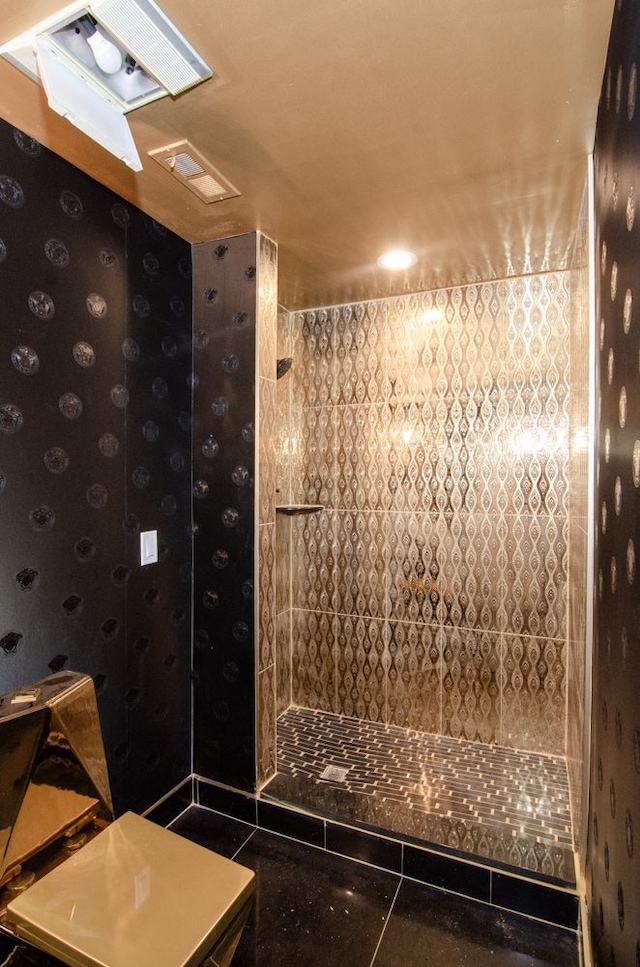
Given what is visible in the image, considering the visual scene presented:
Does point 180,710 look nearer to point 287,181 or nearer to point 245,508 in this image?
point 245,508

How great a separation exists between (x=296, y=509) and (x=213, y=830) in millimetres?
1417

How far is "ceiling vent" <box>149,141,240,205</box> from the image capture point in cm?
146

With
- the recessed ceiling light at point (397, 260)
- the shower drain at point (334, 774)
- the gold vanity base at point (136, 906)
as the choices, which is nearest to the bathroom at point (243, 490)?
the shower drain at point (334, 774)

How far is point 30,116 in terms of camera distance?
53.2 inches

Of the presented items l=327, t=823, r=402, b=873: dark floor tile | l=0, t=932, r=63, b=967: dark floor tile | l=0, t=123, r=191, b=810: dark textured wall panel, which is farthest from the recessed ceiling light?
l=0, t=932, r=63, b=967: dark floor tile

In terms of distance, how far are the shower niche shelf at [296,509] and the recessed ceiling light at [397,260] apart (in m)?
1.20

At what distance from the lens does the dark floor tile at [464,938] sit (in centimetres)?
146

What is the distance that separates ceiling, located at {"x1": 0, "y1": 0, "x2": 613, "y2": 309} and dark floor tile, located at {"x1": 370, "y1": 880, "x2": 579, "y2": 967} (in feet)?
7.66

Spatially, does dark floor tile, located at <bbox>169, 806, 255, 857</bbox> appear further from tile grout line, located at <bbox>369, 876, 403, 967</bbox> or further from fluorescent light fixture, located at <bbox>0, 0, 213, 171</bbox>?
fluorescent light fixture, located at <bbox>0, 0, 213, 171</bbox>

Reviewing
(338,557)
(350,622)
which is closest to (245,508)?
(338,557)

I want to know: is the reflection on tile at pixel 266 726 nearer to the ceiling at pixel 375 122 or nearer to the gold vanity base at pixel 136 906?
the gold vanity base at pixel 136 906

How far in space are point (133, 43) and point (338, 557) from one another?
2199 mm

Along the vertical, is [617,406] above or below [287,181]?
below

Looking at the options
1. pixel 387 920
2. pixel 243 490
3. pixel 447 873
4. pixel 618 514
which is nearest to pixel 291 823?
pixel 387 920
